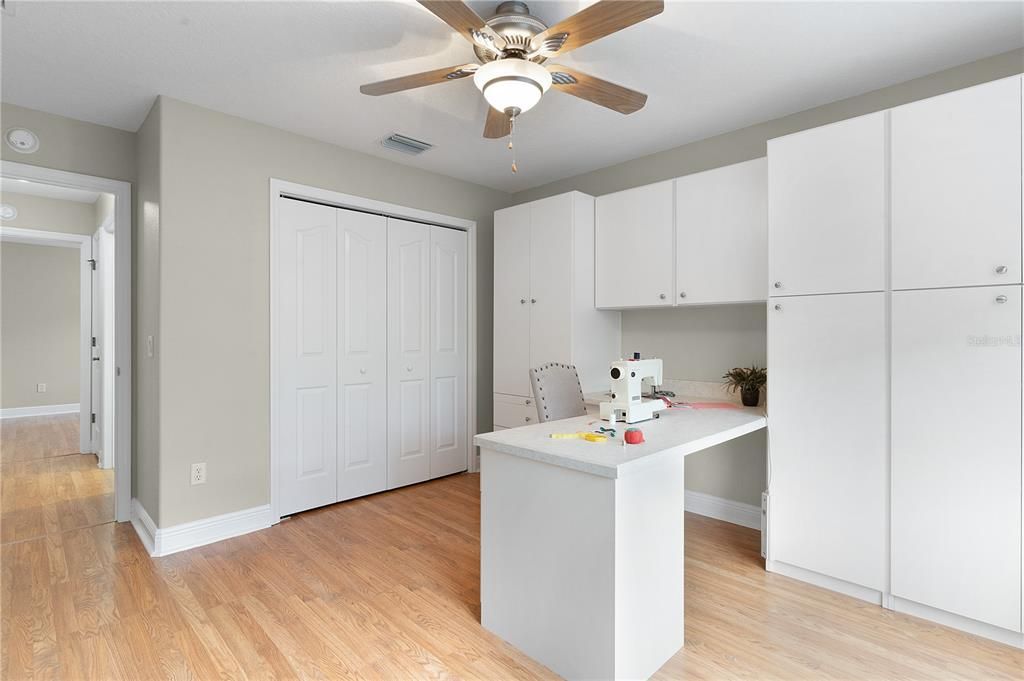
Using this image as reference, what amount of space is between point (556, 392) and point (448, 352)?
154cm

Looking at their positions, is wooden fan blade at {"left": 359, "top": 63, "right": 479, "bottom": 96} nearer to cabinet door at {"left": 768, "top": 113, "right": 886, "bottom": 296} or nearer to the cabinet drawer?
cabinet door at {"left": 768, "top": 113, "right": 886, "bottom": 296}

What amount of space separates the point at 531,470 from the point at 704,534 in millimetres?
1757

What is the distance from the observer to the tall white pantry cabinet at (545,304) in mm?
3529

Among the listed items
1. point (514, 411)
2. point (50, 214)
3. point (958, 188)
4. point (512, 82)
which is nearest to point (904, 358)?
point (958, 188)

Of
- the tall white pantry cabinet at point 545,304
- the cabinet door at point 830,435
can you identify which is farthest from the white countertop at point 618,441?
the tall white pantry cabinet at point 545,304

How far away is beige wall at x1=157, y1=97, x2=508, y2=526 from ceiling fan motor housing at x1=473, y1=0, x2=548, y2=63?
1907 millimetres

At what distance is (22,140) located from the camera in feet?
9.12

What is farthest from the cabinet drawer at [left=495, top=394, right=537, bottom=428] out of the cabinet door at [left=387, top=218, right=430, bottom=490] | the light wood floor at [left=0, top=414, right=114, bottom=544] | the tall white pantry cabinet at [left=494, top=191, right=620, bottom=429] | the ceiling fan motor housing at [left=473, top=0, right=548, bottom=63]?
the light wood floor at [left=0, top=414, right=114, bottom=544]

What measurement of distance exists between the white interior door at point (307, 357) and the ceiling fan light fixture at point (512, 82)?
1.92 m

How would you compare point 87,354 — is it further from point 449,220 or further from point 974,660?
point 974,660

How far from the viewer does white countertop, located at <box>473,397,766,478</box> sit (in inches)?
65.1

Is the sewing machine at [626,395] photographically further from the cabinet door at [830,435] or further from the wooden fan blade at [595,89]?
the wooden fan blade at [595,89]

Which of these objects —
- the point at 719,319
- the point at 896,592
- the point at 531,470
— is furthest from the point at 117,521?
the point at 896,592

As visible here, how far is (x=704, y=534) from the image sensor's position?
9.93ft
